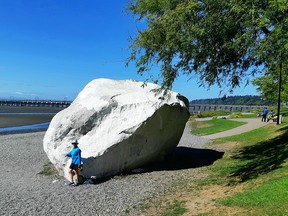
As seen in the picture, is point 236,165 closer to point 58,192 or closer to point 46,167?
point 58,192

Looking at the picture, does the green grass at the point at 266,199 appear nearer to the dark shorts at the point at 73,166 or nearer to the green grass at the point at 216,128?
the dark shorts at the point at 73,166

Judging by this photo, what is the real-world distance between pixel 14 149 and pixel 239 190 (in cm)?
1955

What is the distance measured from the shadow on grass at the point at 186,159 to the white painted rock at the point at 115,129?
55cm

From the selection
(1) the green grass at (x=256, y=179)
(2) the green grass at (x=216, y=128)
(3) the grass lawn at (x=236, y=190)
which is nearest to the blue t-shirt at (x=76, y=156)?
(3) the grass lawn at (x=236, y=190)

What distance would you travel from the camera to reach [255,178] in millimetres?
13008

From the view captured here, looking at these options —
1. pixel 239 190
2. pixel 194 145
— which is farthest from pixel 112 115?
pixel 194 145

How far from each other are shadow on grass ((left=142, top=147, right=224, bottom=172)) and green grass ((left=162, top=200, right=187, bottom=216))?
5.75 m

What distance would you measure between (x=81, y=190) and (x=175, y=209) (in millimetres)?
4544

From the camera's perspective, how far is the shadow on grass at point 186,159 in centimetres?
1806

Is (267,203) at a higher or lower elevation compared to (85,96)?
lower

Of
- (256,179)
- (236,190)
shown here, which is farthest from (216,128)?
(236,190)

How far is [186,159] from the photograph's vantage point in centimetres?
2075

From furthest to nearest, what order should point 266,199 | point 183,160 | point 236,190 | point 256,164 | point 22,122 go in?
point 22,122 < point 183,160 < point 256,164 < point 236,190 < point 266,199

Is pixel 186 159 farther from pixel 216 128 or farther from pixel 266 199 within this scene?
pixel 216 128
